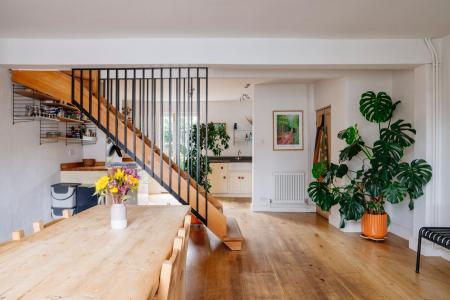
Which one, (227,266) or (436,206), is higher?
(436,206)

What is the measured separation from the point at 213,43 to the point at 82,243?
2681 mm

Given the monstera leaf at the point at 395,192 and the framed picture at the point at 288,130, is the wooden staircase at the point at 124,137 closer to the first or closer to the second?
the monstera leaf at the point at 395,192

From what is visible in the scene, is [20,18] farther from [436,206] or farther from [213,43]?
[436,206]

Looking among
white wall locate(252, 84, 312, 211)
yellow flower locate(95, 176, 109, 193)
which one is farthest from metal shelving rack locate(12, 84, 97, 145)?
white wall locate(252, 84, 312, 211)

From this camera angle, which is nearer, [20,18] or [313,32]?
[20,18]

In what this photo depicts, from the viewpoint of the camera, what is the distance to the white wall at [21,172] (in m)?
3.83

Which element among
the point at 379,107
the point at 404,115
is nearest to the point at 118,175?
the point at 379,107

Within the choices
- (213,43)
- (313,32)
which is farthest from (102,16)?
(313,32)

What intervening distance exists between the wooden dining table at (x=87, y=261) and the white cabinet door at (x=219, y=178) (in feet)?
18.6

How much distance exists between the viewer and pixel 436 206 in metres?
3.64

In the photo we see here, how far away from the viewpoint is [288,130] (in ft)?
21.0

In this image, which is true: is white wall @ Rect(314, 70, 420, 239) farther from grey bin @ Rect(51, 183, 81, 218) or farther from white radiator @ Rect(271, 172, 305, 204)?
grey bin @ Rect(51, 183, 81, 218)

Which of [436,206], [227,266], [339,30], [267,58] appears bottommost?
[227,266]

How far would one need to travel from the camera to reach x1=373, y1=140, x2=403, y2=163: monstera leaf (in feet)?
12.8
